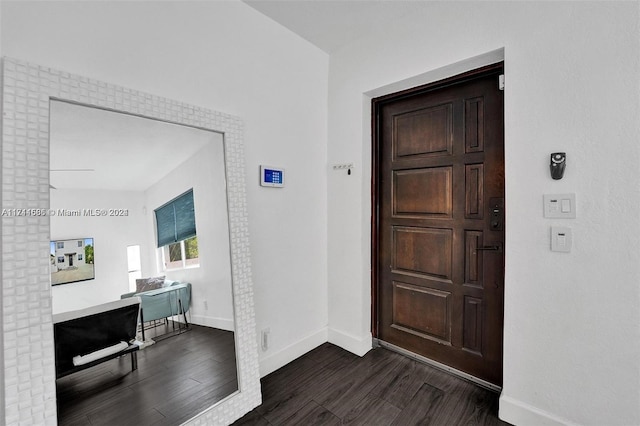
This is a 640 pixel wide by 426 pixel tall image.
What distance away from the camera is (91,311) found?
1.38 metres

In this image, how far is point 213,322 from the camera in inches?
72.0

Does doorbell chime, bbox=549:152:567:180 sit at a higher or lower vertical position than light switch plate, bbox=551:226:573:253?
higher

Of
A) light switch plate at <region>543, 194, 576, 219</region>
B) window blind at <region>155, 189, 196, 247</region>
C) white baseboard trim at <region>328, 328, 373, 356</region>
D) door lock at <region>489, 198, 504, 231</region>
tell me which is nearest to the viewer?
light switch plate at <region>543, 194, 576, 219</region>

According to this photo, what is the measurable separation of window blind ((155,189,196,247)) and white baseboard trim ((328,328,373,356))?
1.66m

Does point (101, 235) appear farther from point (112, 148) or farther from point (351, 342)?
point (351, 342)

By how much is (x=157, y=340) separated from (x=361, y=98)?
7.52 ft

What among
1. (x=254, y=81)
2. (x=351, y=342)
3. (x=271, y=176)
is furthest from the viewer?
(x=351, y=342)

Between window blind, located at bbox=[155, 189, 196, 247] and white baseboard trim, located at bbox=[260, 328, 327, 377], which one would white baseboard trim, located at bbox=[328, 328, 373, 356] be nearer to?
white baseboard trim, located at bbox=[260, 328, 327, 377]

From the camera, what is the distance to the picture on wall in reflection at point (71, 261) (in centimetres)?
129

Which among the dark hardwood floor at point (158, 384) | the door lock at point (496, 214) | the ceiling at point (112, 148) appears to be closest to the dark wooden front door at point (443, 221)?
the door lock at point (496, 214)

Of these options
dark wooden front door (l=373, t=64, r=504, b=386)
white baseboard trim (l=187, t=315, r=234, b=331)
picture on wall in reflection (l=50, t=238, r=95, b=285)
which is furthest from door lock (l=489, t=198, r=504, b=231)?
picture on wall in reflection (l=50, t=238, r=95, b=285)

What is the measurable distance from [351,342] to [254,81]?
7.60 ft

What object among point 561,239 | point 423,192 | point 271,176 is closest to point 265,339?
point 271,176

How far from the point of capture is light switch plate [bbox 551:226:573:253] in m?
1.56
